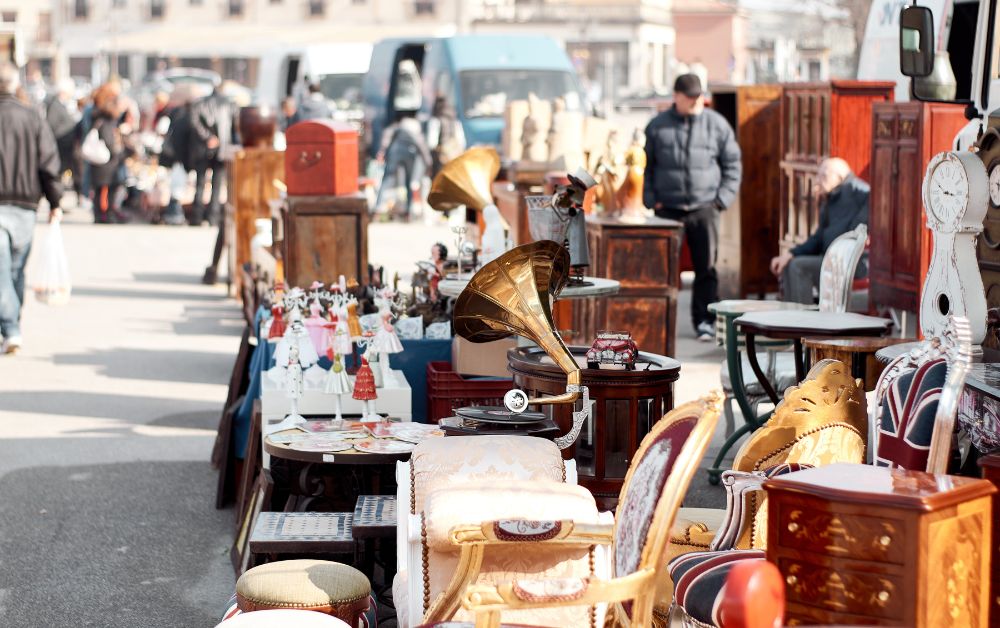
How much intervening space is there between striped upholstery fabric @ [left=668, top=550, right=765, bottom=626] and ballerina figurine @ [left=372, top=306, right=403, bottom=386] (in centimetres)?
260

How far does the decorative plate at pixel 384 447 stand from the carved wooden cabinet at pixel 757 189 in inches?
308

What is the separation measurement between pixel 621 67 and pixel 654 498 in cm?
6821

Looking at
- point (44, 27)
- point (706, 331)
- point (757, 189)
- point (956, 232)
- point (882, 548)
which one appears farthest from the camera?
point (44, 27)

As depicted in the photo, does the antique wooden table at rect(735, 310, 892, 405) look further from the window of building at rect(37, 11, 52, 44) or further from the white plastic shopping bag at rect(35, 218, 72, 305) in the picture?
the window of building at rect(37, 11, 52, 44)

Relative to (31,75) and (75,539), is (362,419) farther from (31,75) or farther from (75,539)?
(31,75)

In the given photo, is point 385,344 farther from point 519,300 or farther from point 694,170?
point 694,170

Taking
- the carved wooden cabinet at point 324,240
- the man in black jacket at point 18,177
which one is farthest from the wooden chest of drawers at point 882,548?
the man in black jacket at point 18,177

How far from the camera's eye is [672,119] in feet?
38.2

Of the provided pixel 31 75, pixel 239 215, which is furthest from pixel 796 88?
pixel 31 75

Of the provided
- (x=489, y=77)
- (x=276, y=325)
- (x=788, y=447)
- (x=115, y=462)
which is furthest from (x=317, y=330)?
(x=489, y=77)

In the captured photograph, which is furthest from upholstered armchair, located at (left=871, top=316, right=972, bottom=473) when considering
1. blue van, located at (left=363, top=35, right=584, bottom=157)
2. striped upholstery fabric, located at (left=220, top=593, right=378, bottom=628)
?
blue van, located at (left=363, top=35, right=584, bottom=157)

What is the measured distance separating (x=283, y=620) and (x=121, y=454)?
4.38 metres

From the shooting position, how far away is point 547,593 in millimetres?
3613

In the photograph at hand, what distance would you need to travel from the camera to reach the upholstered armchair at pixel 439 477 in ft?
13.9
